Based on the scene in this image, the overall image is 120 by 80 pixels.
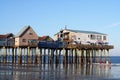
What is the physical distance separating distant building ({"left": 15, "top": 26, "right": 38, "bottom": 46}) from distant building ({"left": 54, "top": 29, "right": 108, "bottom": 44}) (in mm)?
10181

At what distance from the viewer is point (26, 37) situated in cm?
7006

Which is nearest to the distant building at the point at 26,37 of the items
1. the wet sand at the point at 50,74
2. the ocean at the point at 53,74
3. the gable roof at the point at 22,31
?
the gable roof at the point at 22,31

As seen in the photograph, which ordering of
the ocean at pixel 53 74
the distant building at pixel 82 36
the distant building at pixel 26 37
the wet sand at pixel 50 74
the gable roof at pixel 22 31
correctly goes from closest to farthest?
the wet sand at pixel 50 74, the ocean at pixel 53 74, the distant building at pixel 26 37, the gable roof at pixel 22 31, the distant building at pixel 82 36

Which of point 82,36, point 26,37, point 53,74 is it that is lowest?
point 53,74

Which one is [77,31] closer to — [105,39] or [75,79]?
[105,39]

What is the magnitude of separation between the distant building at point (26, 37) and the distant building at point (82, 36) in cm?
1018

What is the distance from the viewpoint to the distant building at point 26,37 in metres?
69.4

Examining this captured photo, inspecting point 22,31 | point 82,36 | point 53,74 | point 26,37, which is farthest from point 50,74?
point 82,36

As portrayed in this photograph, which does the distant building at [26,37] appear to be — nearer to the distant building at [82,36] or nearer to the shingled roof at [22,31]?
the shingled roof at [22,31]

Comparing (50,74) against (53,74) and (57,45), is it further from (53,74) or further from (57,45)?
(57,45)

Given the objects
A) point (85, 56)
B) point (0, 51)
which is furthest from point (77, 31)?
point (0, 51)

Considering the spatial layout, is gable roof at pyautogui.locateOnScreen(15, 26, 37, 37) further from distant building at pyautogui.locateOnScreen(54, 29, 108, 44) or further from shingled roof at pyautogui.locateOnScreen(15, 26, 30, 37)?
distant building at pyautogui.locateOnScreen(54, 29, 108, 44)

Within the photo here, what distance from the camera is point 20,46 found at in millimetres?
69812

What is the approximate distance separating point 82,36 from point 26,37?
14.9m
